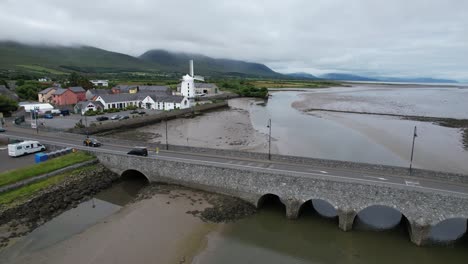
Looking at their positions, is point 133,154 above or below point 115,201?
above

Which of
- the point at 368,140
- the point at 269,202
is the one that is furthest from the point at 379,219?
the point at 368,140

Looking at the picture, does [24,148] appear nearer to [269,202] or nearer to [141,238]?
[141,238]

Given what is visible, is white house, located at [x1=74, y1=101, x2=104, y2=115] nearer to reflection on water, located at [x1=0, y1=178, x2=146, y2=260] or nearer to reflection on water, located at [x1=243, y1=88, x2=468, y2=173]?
reflection on water, located at [x1=243, y1=88, x2=468, y2=173]

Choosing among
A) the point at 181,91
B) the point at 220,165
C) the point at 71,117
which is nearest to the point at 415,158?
the point at 220,165

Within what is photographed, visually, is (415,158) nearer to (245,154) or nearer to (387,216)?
(387,216)

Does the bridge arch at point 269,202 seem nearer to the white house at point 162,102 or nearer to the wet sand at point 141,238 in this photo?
the wet sand at point 141,238

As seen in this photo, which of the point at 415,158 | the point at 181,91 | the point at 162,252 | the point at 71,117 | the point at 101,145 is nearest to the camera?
the point at 162,252
